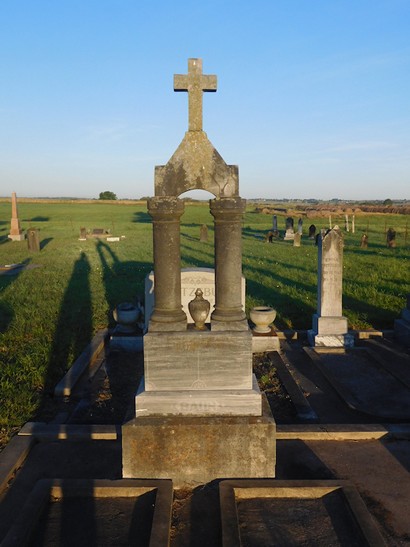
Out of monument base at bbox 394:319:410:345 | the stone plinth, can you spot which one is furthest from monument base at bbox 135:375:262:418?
monument base at bbox 394:319:410:345

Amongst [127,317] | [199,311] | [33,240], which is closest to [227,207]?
[199,311]

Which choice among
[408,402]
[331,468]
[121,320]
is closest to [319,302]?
[408,402]

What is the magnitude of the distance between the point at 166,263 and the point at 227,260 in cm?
66

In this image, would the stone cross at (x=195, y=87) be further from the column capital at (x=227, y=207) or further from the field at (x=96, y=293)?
the field at (x=96, y=293)

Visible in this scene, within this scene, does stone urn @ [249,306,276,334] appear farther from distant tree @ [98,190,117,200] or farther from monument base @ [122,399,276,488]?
distant tree @ [98,190,117,200]

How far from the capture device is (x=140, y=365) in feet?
27.6

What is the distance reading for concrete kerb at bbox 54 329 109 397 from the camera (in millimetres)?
6828

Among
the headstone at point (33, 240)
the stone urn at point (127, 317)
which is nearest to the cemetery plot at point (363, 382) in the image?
the stone urn at point (127, 317)

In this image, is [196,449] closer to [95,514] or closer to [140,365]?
[95,514]

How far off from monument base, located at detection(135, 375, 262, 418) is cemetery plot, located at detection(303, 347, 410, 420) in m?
2.57

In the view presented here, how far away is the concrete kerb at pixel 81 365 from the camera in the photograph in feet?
22.4

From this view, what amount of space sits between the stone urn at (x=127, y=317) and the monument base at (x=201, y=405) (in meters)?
5.23

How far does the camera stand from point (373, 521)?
11.7 feet

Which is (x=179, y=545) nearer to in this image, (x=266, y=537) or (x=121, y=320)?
(x=266, y=537)
